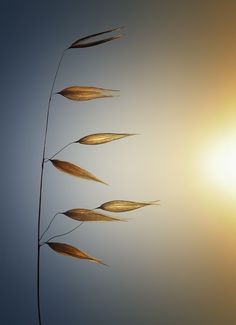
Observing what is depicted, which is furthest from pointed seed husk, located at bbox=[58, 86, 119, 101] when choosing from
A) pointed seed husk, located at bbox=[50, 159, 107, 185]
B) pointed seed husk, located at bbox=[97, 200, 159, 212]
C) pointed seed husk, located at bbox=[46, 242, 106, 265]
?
pointed seed husk, located at bbox=[46, 242, 106, 265]

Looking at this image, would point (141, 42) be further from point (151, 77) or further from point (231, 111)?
point (231, 111)

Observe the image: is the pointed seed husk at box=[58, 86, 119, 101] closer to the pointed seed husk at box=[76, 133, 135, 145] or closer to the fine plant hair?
the fine plant hair

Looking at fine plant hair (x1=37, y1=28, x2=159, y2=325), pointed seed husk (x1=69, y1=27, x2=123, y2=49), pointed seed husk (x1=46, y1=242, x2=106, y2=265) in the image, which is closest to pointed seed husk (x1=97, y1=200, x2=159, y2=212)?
fine plant hair (x1=37, y1=28, x2=159, y2=325)

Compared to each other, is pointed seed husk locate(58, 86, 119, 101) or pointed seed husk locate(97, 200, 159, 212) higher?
pointed seed husk locate(58, 86, 119, 101)

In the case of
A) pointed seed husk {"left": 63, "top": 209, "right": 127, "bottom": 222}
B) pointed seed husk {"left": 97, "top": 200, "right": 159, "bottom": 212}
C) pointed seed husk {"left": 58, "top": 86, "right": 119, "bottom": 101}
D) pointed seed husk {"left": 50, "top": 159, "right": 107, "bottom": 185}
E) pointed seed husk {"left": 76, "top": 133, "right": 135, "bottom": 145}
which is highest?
pointed seed husk {"left": 58, "top": 86, "right": 119, "bottom": 101}

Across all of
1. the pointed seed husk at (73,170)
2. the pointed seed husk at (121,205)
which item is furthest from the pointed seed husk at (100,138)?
the pointed seed husk at (121,205)

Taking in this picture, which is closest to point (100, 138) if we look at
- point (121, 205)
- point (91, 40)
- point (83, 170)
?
point (83, 170)

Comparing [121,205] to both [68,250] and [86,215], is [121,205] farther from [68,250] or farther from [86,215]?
[68,250]
